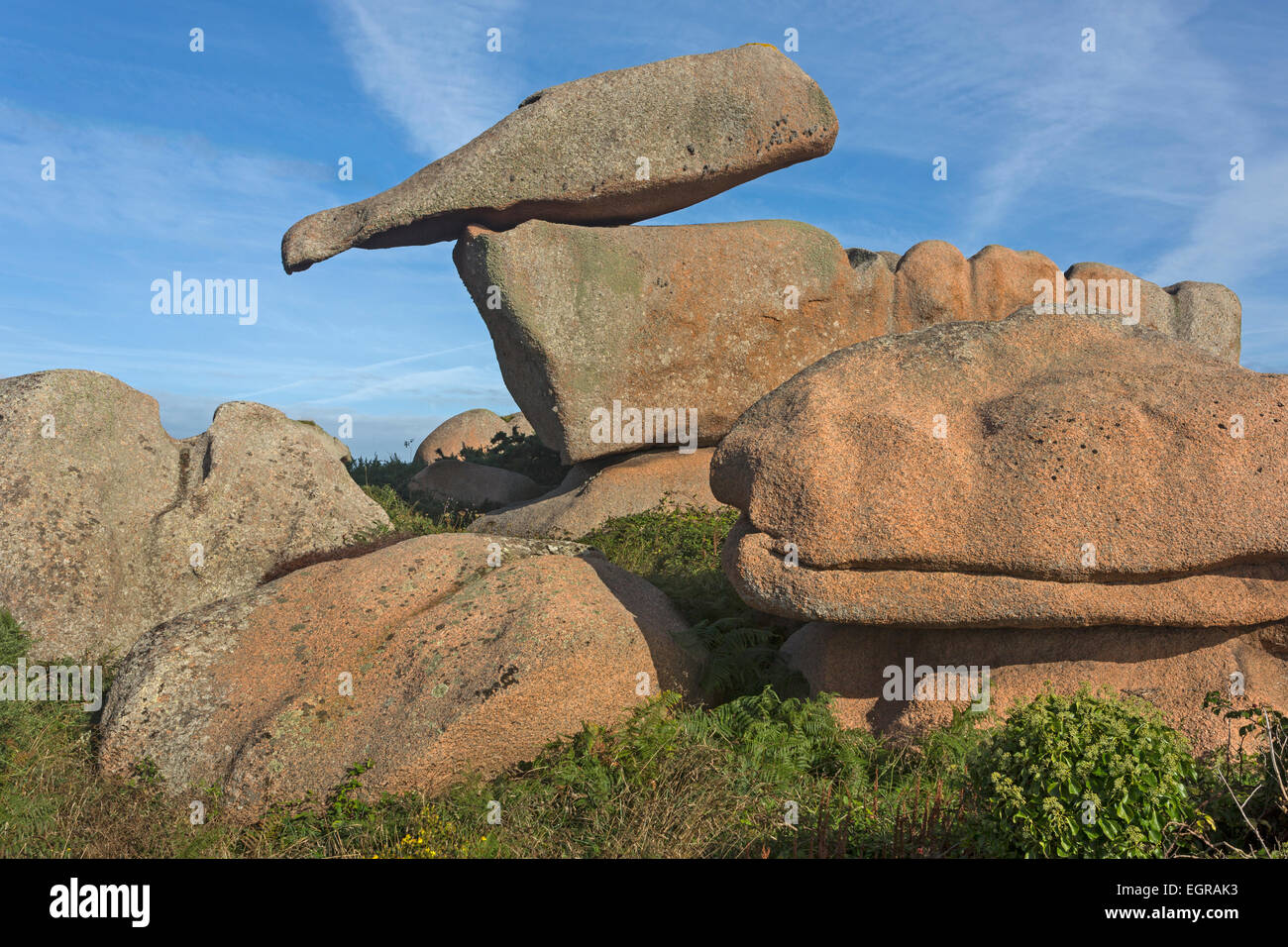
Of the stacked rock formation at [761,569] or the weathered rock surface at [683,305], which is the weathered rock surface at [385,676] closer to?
the stacked rock formation at [761,569]

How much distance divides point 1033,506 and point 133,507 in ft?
26.6

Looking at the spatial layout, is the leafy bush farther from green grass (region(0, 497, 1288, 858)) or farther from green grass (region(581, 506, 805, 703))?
green grass (region(581, 506, 805, 703))

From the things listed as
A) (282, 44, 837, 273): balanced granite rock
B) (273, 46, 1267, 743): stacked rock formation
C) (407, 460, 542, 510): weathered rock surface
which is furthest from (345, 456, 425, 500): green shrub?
(273, 46, 1267, 743): stacked rock formation

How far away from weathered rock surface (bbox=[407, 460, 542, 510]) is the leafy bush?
12714 mm

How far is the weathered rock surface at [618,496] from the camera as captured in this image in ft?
44.0

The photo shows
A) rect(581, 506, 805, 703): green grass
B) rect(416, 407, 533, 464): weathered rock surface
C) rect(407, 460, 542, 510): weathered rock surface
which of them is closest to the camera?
rect(581, 506, 805, 703): green grass

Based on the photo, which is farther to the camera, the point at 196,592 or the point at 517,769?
the point at 196,592

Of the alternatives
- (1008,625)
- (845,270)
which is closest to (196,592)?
(1008,625)

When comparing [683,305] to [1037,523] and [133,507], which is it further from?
[1037,523]

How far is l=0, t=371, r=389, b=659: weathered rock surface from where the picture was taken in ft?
28.6

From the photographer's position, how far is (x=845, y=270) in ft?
44.7

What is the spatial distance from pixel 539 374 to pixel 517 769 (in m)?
7.28

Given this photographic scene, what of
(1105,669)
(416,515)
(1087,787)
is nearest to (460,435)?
(416,515)
